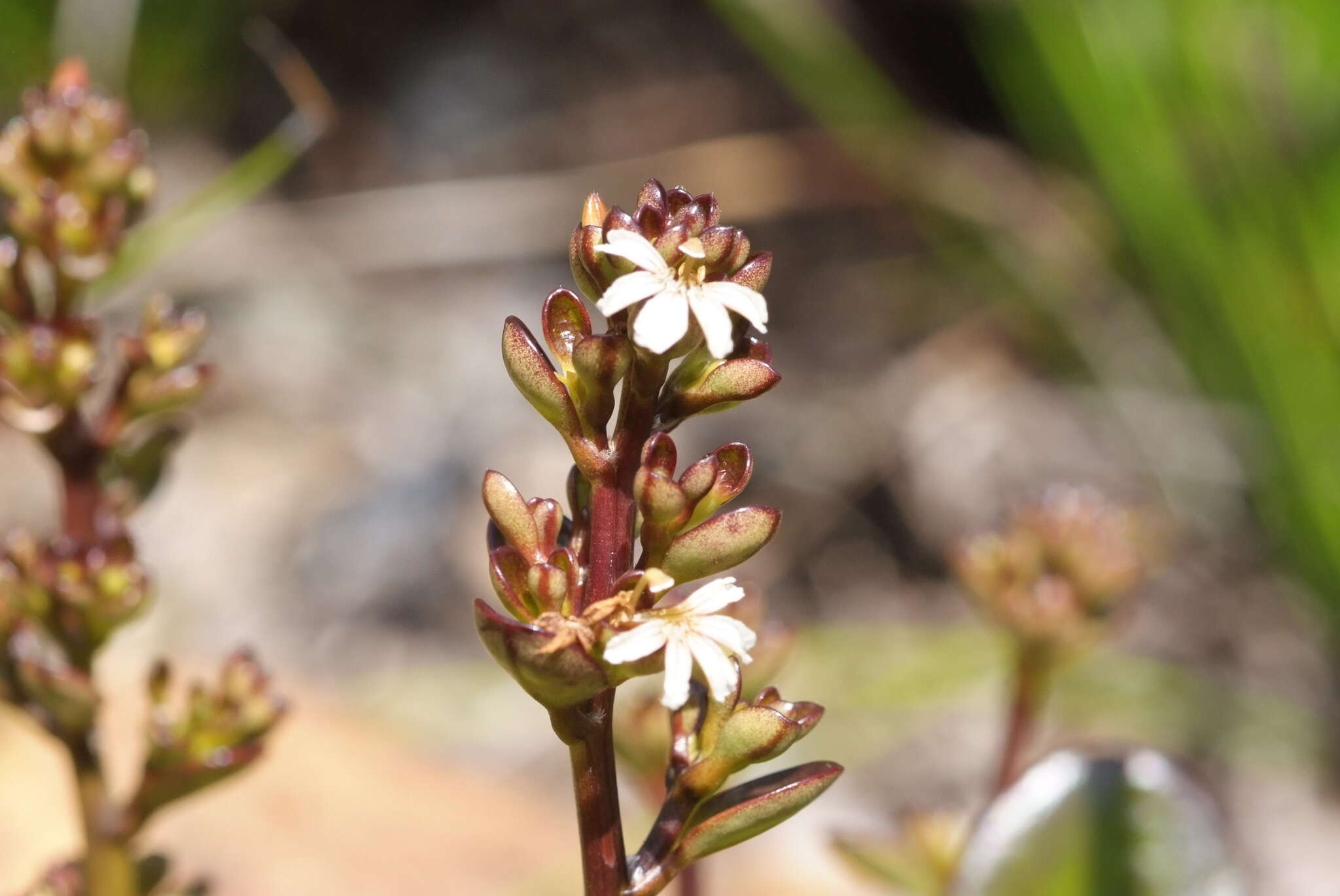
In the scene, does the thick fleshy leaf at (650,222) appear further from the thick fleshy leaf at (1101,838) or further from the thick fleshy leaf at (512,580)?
the thick fleshy leaf at (1101,838)

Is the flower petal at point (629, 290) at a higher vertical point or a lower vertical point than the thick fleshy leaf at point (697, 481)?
higher

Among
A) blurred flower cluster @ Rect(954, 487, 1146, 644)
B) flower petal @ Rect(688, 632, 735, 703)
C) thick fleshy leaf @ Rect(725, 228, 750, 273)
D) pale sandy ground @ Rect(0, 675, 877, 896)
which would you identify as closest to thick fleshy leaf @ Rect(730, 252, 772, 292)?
thick fleshy leaf @ Rect(725, 228, 750, 273)

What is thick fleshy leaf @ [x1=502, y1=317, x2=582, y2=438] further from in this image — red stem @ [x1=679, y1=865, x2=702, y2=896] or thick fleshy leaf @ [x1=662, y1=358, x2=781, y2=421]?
red stem @ [x1=679, y1=865, x2=702, y2=896]

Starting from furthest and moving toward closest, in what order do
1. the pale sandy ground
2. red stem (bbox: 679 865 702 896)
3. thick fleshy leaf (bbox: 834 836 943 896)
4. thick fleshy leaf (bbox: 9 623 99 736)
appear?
the pale sandy ground
thick fleshy leaf (bbox: 834 836 943 896)
red stem (bbox: 679 865 702 896)
thick fleshy leaf (bbox: 9 623 99 736)

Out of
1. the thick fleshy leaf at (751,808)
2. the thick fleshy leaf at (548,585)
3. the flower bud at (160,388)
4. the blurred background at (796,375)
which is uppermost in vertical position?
the blurred background at (796,375)

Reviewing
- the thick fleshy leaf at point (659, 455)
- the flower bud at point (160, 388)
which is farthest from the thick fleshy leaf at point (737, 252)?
the flower bud at point (160, 388)

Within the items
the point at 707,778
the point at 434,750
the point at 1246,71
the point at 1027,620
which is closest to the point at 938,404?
the point at 1246,71
